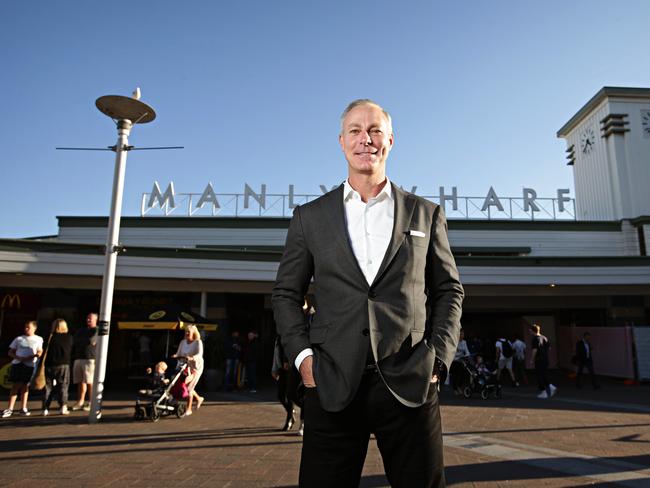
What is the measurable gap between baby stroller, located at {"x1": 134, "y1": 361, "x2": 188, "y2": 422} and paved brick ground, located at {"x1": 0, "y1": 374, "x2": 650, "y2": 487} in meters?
0.21

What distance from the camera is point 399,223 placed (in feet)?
5.90

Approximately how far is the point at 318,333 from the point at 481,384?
34.4 feet

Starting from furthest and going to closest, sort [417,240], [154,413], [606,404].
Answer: [606,404] → [154,413] → [417,240]

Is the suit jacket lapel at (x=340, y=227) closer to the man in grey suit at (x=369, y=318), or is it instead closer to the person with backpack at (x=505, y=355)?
the man in grey suit at (x=369, y=318)

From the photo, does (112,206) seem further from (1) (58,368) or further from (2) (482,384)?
(2) (482,384)

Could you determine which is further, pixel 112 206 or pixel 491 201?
pixel 491 201

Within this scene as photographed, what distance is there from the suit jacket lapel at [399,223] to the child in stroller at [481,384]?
10136 mm

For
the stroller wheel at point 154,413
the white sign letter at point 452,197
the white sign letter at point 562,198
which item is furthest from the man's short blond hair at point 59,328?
the white sign letter at point 562,198

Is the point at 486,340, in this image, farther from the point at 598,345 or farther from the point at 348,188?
the point at 348,188

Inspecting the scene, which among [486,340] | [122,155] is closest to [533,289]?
[486,340]

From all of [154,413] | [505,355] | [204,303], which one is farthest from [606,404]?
[204,303]

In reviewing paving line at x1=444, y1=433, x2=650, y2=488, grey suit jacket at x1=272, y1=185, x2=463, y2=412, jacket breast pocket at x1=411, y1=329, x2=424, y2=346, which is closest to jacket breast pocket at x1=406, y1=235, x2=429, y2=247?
grey suit jacket at x1=272, y1=185, x2=463, y2=412

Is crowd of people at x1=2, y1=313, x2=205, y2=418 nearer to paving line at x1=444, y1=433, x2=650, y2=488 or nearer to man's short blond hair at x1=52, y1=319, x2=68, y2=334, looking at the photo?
man's short blond hair at x1=52, y1=319, x2=68, y2=334

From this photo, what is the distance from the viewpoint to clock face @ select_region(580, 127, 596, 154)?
77.2 feet
